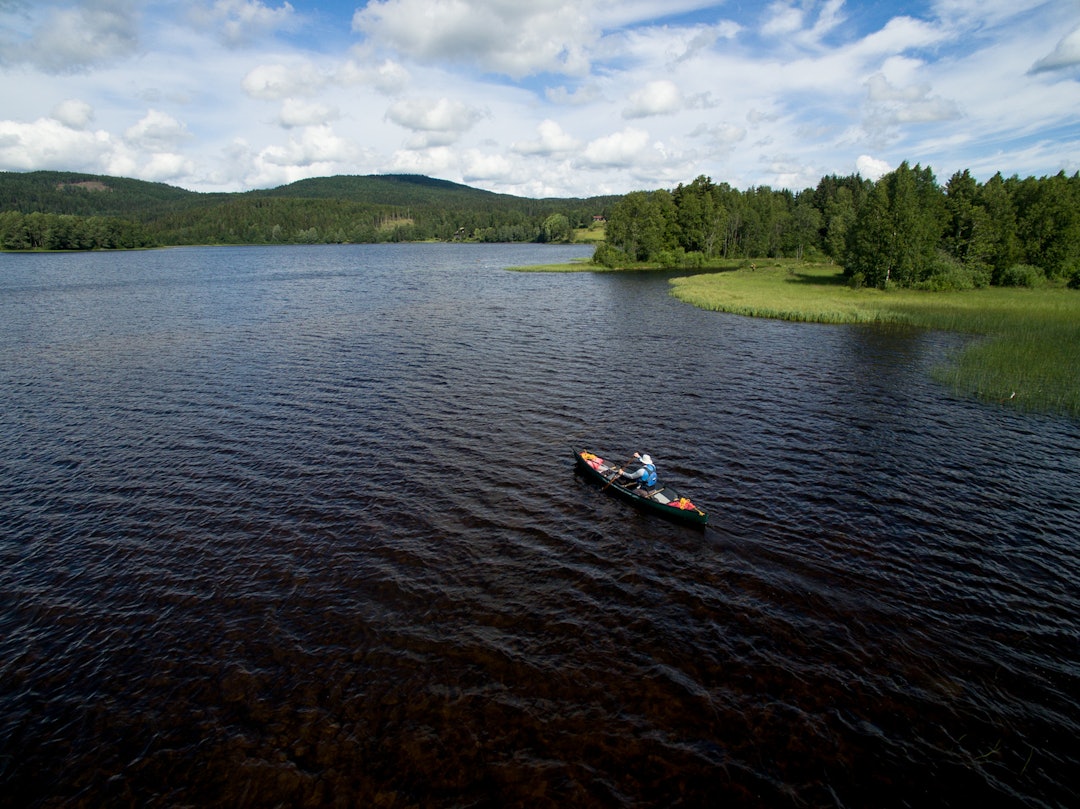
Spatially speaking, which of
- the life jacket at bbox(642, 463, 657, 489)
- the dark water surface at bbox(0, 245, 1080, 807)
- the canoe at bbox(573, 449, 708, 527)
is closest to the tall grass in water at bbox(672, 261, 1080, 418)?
the dark water surface at bbox(0, 245, 1080, 807)

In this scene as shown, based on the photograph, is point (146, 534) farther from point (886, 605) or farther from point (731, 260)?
point (731, 260)

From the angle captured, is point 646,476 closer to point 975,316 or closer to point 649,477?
point 649,477

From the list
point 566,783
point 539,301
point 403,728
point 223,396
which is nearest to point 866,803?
point 566,783

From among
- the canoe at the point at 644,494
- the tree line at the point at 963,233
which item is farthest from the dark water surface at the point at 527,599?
the tree line at the point at 963,233

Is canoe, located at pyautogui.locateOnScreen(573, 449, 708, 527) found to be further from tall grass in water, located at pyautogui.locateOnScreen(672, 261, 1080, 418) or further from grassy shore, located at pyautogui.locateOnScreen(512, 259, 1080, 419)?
tall grass in water, located at pyautogui.locateOnScreen(672, 261, 1080, 418)

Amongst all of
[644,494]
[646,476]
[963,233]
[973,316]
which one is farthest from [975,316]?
[644,494]

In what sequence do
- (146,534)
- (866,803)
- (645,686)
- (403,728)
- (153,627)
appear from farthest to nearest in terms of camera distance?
(146,534)
(153,627)
(645,686)
(403,728)
(866,803)
